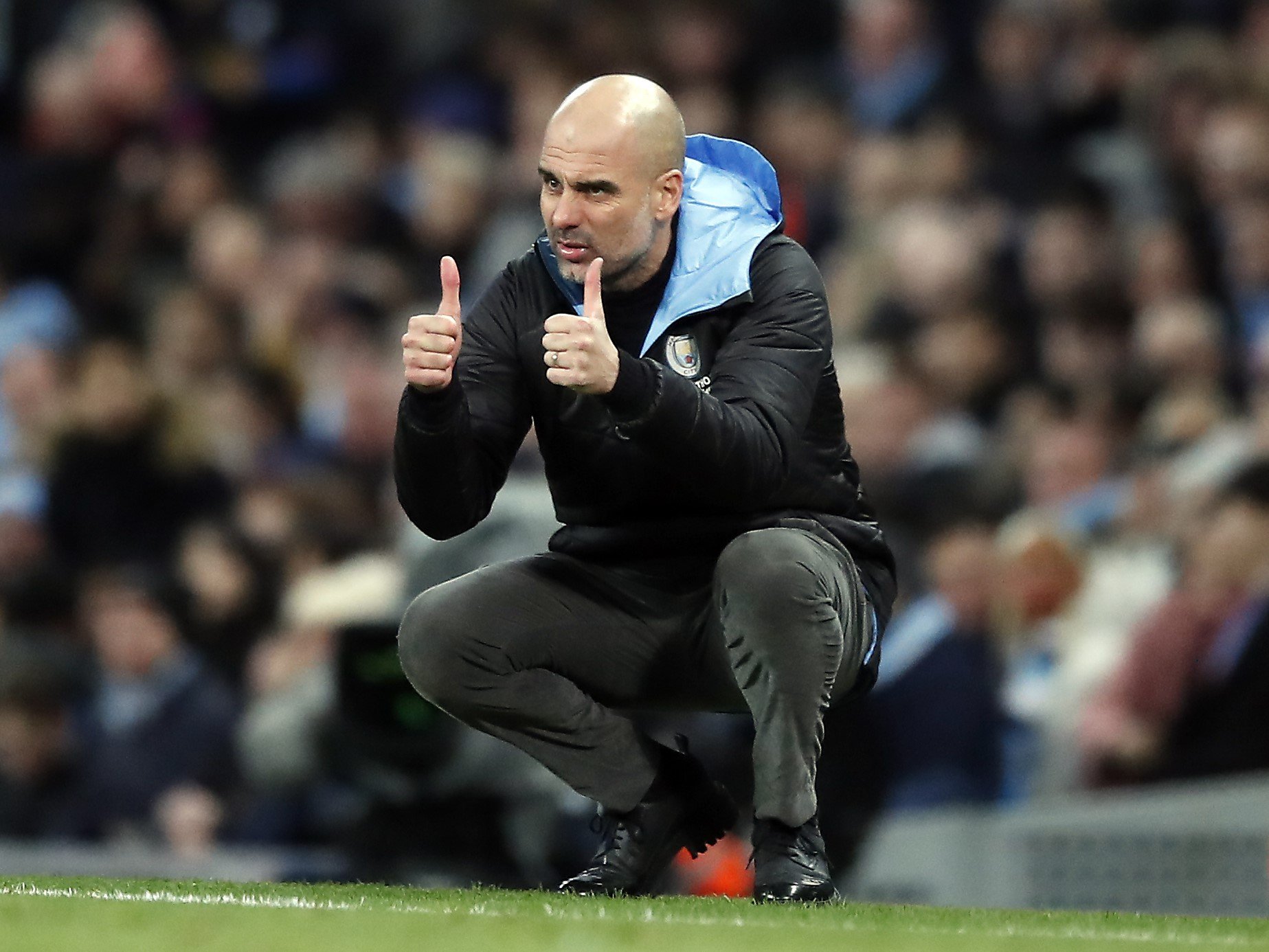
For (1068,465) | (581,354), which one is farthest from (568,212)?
(1068,465)

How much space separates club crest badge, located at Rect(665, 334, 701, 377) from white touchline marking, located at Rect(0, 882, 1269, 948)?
85 cm

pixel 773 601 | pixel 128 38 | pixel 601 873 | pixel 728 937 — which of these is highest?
pixel 128 38

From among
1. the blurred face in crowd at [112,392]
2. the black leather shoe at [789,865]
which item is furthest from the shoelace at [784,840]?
the blurred face in crowd at [112,392]

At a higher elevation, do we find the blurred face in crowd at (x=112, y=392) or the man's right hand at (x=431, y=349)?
Answer: the man's right hand at (x=431, y=349)

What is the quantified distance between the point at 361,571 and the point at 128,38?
3.28 meters

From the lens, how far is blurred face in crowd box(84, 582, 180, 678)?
6824mm

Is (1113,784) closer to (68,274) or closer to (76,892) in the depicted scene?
(76,892)

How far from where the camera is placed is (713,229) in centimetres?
341

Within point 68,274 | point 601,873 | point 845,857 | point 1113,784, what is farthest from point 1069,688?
point 68,274

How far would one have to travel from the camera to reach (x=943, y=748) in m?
5.39

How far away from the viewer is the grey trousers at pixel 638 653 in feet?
10.1

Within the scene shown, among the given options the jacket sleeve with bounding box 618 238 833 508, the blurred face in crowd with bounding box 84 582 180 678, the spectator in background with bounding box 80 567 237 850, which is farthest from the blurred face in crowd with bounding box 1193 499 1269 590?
the blurred face in crowd with bounding box 84 582 180 678

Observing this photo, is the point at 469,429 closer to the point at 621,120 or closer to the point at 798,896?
the point at 621,120

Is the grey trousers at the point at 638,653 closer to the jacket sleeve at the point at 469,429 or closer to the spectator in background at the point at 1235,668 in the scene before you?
the jacket sleeve at the point at 469,429
